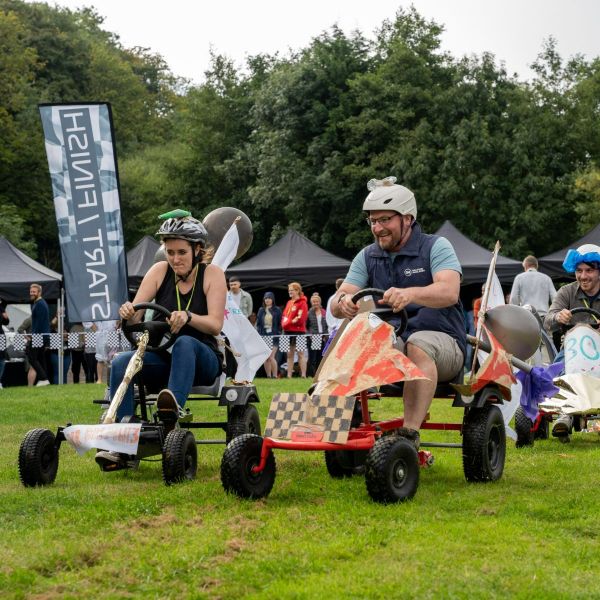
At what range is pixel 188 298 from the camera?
22.9 ft

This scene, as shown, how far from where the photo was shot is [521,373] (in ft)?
27.8

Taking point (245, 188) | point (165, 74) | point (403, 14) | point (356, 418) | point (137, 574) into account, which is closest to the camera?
point (137, 574)

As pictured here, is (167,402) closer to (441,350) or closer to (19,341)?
(441,350)

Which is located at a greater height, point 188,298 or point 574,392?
point 188,298

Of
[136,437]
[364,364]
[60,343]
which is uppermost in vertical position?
[60,343]

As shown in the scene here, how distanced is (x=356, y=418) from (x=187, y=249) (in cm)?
156

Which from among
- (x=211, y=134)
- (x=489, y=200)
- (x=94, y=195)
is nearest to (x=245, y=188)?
(x=211, y=134)

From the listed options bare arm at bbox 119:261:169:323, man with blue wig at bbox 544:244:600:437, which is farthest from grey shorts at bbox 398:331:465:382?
man with blue wig at bbox 544:244:600:437

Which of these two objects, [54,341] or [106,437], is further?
[54,341]

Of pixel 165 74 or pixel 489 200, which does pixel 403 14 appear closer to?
pixel 489 200

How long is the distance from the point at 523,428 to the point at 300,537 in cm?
399

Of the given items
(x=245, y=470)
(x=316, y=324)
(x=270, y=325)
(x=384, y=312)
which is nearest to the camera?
(x=245, y=470)

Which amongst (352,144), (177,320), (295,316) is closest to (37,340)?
(295,316)

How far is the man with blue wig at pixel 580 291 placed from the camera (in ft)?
28.7
